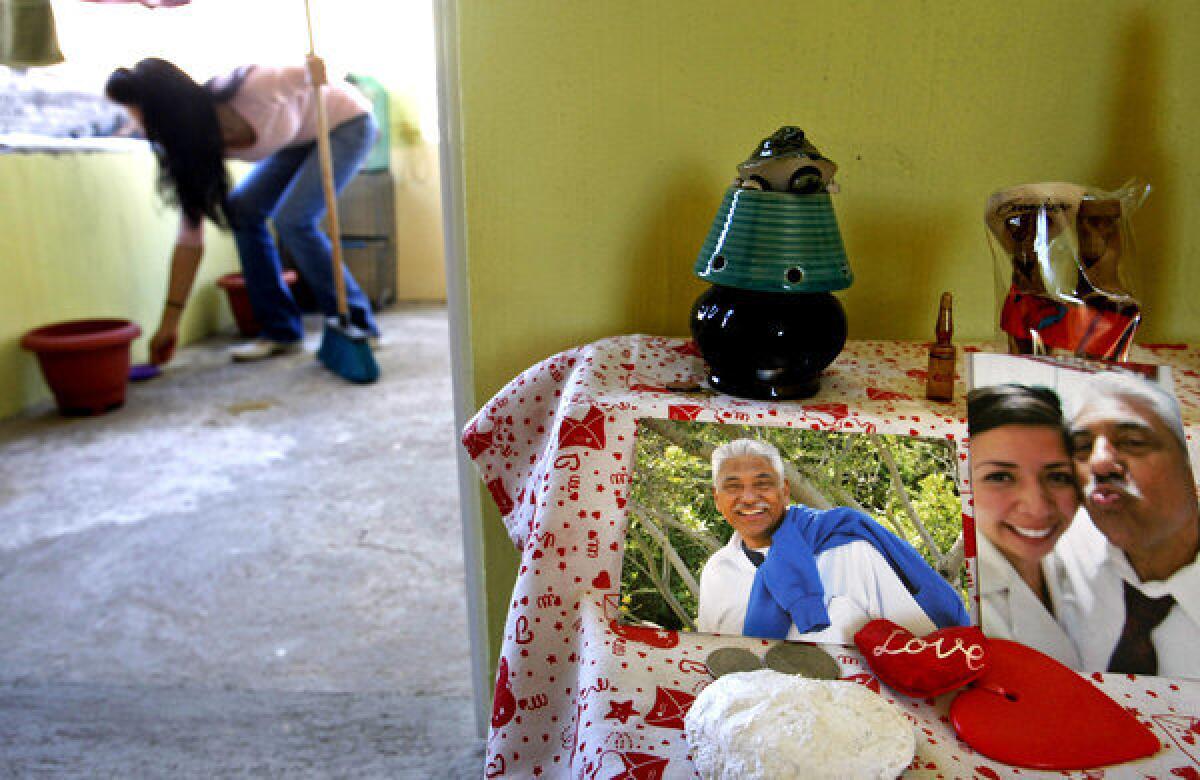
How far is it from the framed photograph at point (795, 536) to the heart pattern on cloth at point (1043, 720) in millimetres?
61

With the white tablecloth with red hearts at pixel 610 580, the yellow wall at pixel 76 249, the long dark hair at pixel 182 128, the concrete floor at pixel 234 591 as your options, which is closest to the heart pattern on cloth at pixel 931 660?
the white tablecloth with red hearts at pixel 610 580

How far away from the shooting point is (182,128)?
2.45 meters

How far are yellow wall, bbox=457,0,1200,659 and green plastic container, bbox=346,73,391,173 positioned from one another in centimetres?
301

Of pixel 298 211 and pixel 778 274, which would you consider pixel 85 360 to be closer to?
pixel 298 211

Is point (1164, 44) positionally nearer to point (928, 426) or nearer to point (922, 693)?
point (928, 426)

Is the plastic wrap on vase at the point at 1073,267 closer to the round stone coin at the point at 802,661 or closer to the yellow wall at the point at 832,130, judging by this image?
the yellow wall at the point at 832,130

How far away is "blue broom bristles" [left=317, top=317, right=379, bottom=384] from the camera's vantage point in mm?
2893

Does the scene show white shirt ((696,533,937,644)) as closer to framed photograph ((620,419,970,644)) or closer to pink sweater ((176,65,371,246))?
framed photograph ((620,419,970,644))

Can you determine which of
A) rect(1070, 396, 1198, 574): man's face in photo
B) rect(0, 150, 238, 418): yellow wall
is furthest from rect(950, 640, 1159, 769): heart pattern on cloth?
rect(0, 150, 238, 418): yellow wall

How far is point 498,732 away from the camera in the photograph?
26.6 inches

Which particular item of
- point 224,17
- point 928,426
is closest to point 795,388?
point 928,426

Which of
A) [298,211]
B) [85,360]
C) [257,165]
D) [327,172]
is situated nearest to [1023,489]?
[327,172]

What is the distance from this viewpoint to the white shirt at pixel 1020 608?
0.60m

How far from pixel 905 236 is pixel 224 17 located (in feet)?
6.58
